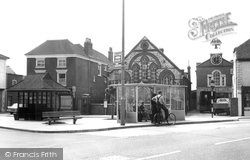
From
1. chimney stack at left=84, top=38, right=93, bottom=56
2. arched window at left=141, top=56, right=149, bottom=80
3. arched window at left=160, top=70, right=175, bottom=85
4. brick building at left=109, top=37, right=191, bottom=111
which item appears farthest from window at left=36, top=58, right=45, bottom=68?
arched window at left=160, top=70, right=175, bottom=85

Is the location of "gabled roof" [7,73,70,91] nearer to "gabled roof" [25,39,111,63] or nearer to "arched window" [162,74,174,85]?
"gabled roof" [25,39,111,63]

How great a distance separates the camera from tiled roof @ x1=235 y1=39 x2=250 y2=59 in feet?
116

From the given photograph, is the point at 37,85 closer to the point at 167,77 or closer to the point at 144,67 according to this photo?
the point at 144,67

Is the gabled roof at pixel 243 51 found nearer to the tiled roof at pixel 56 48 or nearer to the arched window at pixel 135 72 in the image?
the arched window at pixel 135 72

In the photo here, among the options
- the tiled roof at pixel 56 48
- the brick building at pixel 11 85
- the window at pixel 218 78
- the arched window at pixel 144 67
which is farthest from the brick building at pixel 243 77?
the brick building at pixel 11 85

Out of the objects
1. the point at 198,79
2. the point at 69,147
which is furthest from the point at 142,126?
the point at 198,79

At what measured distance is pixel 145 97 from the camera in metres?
22.5

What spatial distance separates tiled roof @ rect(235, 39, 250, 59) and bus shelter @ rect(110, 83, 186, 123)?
14657 mm

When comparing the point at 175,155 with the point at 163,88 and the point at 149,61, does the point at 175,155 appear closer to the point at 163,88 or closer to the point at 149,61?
the point at 163,88

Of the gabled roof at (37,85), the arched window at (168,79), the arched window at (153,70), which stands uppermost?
the arched window at (153,70)

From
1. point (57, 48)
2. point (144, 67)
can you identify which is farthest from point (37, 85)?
point (144, 67)

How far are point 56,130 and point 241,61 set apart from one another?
24.9 meters

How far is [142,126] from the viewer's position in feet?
63.9

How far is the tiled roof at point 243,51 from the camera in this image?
35269mm
